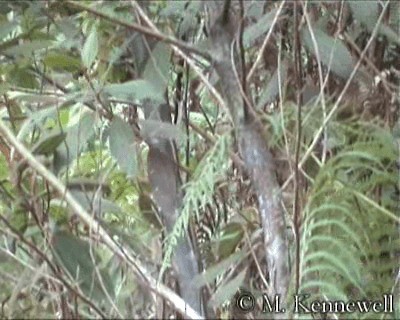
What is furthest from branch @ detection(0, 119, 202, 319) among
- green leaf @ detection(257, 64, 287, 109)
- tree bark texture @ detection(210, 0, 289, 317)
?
green leaf @ detection(257, 64, 287, 109)

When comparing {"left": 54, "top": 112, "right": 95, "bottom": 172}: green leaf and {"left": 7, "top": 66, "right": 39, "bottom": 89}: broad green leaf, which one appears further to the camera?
{"left": 7, "top": 66, "right": 39, "bottom": 89}: broad green leaf

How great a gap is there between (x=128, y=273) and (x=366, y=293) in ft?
0.88

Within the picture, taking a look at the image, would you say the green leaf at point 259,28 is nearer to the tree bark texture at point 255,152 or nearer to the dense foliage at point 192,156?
the dense foliage at point 192,156

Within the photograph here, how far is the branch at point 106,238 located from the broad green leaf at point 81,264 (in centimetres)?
2

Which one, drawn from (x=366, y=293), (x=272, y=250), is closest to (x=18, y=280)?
(x=272, y=250)

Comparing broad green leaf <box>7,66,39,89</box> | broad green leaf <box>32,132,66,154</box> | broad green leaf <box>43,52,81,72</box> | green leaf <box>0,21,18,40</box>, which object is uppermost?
green leaf <box>0,21,18,40</box>

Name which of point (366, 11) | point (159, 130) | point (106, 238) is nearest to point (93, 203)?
point (106, 238)

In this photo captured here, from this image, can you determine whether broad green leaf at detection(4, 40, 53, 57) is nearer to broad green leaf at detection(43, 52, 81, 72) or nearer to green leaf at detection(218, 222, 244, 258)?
broad green leaf at detection(43, 52, 81, 72)

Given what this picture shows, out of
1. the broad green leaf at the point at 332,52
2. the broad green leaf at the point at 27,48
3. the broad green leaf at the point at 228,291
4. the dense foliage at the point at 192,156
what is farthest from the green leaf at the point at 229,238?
the broad green leaf at the point at 27,48

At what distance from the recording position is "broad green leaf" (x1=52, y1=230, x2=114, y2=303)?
0.98 m

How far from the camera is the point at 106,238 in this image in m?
1.03

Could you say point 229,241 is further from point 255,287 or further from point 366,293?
point 366,293

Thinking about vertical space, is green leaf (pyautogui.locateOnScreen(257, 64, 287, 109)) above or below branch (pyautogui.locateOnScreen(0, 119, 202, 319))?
above

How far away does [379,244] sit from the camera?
1.01 meters
